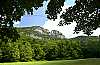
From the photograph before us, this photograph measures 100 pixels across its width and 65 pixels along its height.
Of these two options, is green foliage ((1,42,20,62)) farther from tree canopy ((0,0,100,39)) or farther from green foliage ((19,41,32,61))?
tree canopy ((0,0,100,39))

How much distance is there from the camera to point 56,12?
→ 31.5ft

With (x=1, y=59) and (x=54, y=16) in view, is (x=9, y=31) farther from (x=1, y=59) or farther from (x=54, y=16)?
(x=1, y=59)

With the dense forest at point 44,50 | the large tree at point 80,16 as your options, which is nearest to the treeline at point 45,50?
the dense forest at point 44,50

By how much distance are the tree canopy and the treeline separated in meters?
37.3

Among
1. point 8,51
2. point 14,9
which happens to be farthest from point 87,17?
point 8,51

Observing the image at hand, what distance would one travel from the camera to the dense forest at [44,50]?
48406 mm

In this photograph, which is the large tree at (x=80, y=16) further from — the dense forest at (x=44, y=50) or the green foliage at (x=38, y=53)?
the green foliage at (x=38, y=53)

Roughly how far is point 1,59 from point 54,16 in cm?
3943

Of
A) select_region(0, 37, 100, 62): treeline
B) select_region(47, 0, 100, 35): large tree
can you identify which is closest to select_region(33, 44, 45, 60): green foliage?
select_region(0, 37, 100, 62): treeline

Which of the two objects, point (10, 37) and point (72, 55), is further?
point (72, 55)

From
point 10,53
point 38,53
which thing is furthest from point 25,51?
point 10,53

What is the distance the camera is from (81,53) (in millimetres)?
57719

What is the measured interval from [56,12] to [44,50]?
4446 cm

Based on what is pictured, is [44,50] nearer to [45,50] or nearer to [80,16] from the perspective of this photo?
[45,50]
